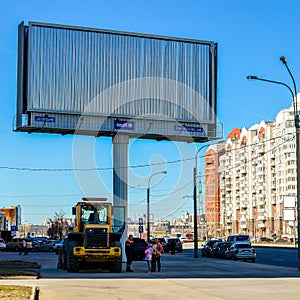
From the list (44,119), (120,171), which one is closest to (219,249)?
(120,171)

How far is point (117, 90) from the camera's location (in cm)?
4875

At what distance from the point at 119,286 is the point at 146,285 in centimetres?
104

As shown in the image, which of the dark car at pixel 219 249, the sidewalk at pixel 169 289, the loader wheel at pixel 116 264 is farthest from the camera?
the dark car at pixel 219 249

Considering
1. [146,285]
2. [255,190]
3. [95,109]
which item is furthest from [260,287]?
[255,190]

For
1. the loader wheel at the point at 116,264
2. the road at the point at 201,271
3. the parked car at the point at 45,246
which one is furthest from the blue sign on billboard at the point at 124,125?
the parked car at the point at 45,246

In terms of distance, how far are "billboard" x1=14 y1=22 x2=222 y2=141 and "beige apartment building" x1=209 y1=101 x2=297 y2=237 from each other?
9130 cm

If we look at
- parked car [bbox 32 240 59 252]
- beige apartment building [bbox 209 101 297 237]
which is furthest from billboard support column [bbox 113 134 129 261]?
beige apartment building [bbox 209 101 297 237]

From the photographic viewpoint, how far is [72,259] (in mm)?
31031

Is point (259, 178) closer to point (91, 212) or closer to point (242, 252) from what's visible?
point (242, 252)

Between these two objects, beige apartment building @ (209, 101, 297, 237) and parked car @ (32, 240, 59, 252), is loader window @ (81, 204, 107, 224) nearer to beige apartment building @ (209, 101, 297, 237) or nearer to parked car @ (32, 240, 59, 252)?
parked car @ (32, 240, 59, 252)

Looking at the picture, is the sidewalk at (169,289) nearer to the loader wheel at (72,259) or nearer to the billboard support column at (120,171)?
the loader wheel at (72,259)

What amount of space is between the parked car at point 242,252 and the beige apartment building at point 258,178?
91.3 meters

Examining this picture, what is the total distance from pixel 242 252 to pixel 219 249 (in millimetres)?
6650

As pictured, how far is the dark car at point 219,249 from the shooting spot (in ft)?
179
